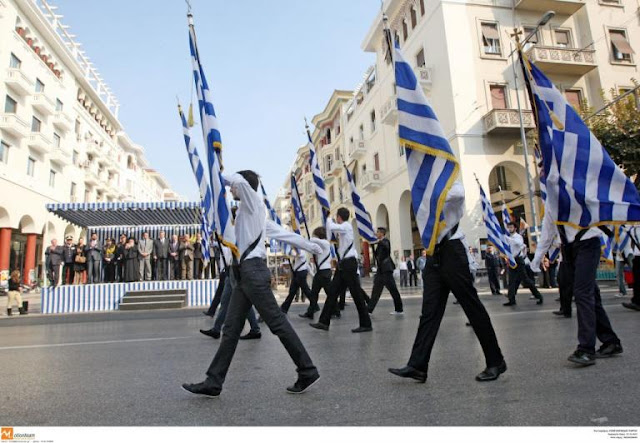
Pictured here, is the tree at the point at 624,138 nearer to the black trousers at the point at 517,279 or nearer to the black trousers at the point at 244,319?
the black trousers at the point at 517,279

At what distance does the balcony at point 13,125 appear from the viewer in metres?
25.0

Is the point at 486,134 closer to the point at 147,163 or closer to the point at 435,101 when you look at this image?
the point at 435,101

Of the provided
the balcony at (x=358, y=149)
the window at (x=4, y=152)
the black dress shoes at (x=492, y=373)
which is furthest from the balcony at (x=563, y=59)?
the window at (x=4, y=152)

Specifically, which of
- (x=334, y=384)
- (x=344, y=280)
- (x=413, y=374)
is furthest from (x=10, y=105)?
(x=413, y=374)

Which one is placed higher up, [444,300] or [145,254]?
[145,254]

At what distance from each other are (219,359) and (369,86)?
32.2 meters

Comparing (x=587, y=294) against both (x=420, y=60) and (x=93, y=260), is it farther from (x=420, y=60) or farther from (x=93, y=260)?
(x=420, y=60)

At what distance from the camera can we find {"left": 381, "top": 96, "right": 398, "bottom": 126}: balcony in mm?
25828

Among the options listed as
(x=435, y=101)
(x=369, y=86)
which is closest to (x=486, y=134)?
(x=435, y=101)

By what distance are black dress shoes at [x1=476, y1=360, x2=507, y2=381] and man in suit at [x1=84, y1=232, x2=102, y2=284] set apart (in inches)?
580

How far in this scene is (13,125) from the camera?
25328 mm

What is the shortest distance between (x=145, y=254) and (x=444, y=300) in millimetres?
14410

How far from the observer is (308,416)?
9.23 feet

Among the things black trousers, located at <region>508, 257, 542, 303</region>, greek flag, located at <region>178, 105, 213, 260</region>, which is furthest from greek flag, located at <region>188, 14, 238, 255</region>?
black trousers, located at <region>508, 257, 542, 303</region>
